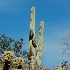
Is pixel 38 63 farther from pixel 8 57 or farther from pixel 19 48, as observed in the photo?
pixel 19 48

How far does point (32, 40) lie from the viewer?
1627 cm

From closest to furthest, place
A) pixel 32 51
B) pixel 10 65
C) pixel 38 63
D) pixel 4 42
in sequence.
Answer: pixel 10 65 < pixel 32 51 < pixel 38 63 < pixel 4 42

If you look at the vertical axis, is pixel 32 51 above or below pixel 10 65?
above

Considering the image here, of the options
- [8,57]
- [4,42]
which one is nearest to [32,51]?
[8,57]

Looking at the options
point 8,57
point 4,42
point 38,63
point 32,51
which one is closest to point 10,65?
point 8,57

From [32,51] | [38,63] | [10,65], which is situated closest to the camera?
[10,65]

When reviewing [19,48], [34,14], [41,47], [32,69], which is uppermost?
[19,48]

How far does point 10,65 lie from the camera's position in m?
4.37

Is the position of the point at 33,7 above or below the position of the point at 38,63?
above

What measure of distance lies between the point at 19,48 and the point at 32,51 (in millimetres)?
22278

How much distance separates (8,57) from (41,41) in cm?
1296

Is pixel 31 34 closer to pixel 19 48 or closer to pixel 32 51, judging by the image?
pixel 32 51

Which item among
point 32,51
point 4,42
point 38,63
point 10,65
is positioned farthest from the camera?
point 4,42

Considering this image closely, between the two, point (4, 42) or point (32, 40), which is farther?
point (4, 42)
